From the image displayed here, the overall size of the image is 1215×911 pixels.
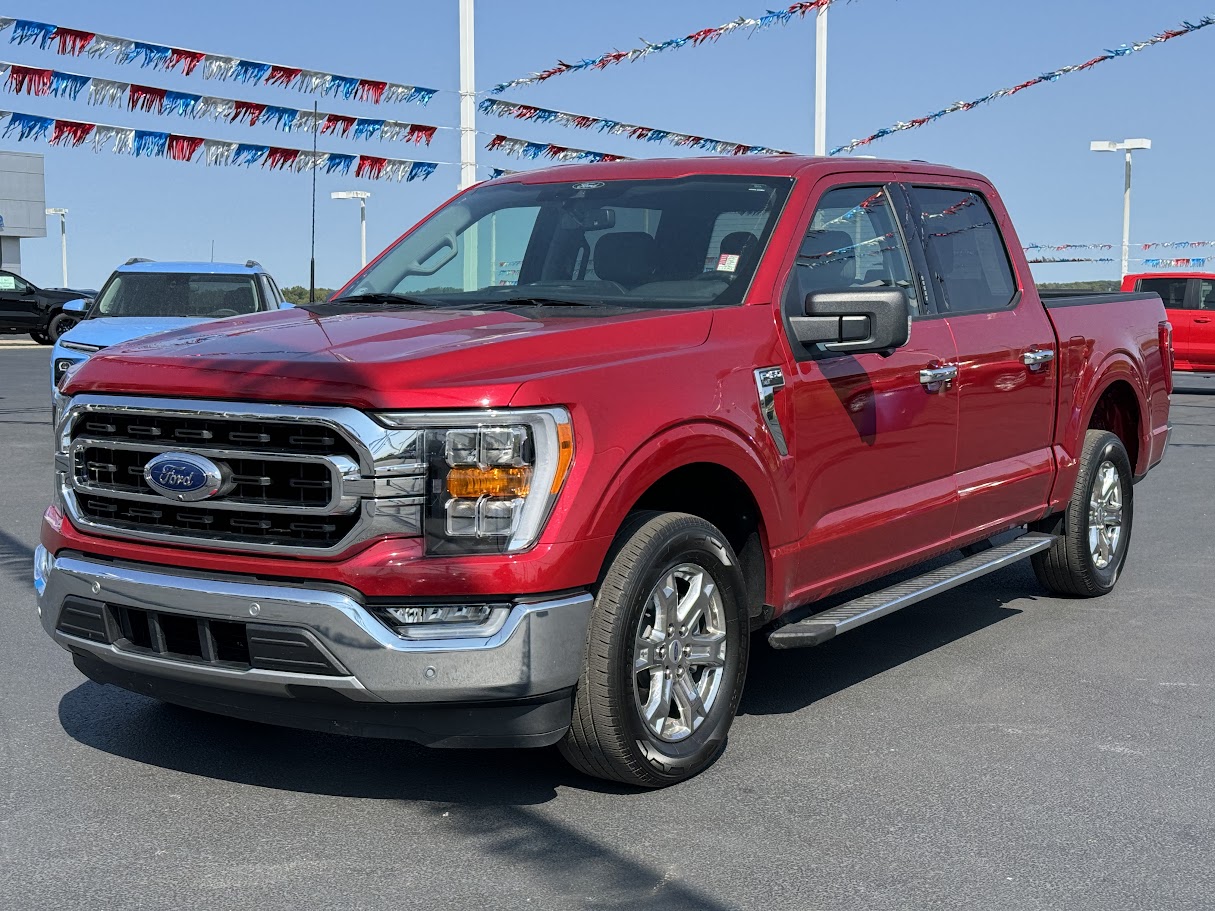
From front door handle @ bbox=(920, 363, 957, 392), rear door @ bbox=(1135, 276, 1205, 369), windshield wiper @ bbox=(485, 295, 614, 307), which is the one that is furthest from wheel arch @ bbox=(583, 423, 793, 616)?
rear door @ bbox=(1135, 276, 1205, 369)

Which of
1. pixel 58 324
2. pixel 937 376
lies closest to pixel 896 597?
pixel 937 376

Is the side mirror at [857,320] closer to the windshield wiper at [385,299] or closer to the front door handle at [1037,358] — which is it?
the windshield wiper at [385,299]

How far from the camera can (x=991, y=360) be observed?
20.4ft

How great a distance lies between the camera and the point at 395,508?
3992 millimetres

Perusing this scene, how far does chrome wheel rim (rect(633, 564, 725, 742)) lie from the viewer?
4527 mm

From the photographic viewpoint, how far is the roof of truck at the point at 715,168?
18.5 ft

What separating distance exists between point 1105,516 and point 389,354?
466 cm

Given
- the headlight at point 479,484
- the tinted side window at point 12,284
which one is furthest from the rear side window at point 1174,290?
the tinted side window at point 12,284

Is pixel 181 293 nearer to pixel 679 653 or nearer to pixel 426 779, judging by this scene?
pixel 426 779

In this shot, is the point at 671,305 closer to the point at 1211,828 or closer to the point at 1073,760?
the point at 1073,760

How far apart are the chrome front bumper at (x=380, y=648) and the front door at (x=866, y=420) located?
52.1 inches

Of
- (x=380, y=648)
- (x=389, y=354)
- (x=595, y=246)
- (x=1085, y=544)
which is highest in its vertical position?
(x=595, y=246)

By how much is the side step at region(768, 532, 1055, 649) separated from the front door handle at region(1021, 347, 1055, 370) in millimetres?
811

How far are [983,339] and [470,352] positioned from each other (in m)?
2.78
